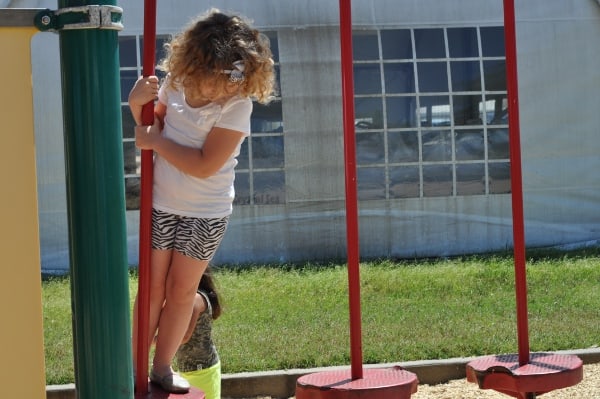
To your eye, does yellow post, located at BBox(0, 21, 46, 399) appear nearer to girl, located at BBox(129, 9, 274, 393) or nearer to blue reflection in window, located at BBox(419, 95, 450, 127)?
girl, located at BBox(129, 9, 274, 393)

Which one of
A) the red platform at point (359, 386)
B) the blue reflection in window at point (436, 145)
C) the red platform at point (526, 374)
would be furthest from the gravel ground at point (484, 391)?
the blue reflection in window at point (436, 145)

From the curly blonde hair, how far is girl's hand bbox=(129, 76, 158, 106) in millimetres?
177

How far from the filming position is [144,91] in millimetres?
2930

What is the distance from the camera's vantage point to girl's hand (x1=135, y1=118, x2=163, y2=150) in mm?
2984

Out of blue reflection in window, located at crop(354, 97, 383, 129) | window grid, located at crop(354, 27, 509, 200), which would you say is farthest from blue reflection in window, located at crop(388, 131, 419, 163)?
blue reflection in window, located at crop(354, 97, 383, 129)

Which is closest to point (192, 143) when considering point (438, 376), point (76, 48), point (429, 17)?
point (76, 48)

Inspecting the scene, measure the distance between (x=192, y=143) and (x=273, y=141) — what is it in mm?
6062

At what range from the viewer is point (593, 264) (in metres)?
8.09

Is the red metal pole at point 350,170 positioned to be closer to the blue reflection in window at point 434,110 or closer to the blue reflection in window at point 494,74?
the blue reflection in window at point 434,110

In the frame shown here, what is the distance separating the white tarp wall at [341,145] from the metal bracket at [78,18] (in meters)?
6.29

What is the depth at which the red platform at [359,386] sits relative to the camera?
121 inches

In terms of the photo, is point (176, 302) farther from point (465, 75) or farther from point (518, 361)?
point (465, 75)

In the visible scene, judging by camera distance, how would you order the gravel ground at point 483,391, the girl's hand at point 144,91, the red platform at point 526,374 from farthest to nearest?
the gravel ground at point 483,391, the red platform at point 526,374, the girl's hand at point 144,91

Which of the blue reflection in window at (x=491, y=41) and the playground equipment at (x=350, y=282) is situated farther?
the blue reflection in window at (x=491, y=41)
